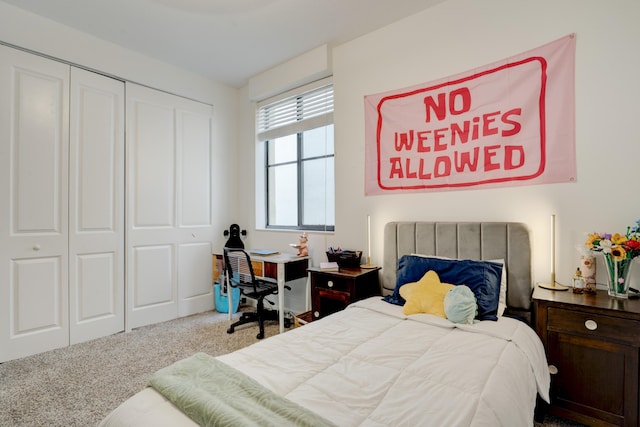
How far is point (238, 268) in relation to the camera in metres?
3.11

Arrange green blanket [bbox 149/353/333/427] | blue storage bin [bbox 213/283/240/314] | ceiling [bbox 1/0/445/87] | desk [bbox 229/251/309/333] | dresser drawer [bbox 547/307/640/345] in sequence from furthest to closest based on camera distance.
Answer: blue storage bin [bbox 213/283/240/314]
desk [bbox 229/251/309/333]
ceiling [bbox 1/0/445/87]
dresser drawer [bbox 547/307/640/345]
green blanket [bbox 149/353/333/427]

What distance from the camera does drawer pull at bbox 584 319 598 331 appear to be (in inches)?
60.3

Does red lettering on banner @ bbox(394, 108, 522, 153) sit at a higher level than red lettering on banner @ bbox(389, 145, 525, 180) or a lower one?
higher

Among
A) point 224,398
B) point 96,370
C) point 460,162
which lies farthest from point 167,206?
point 460,162

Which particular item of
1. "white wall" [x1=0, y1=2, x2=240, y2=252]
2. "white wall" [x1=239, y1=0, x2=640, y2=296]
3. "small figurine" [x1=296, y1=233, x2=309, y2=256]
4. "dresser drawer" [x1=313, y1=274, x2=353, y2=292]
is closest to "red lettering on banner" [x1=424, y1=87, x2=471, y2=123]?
"white wall" [x1=239, y1=0, x2=640, y2=296]

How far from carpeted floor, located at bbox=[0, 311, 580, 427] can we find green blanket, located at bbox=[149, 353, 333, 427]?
1.13 meters

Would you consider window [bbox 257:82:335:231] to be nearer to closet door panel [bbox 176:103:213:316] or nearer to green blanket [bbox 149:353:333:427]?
closet door panel [bbox 176:103:213:316]

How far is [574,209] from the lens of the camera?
6.25ft

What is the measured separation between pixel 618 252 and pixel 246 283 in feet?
9.19

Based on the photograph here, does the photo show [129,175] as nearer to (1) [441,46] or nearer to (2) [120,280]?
(2) [120,280]

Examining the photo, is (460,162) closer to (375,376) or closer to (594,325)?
(594,325)

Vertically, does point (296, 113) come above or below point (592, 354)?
above

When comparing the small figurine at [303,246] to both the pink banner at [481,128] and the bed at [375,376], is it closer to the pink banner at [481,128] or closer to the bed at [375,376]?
the pink banner at [481,128]

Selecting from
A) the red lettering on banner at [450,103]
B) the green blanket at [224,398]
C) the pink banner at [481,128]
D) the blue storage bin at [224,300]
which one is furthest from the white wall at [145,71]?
the green blanket at [224,398]
